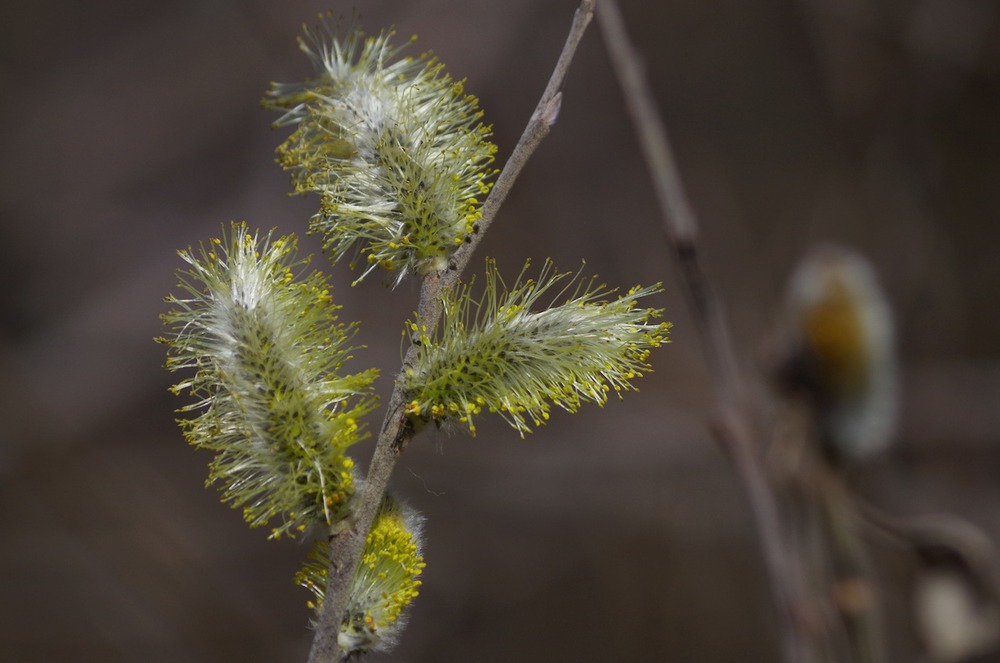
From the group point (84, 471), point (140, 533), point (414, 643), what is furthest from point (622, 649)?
point (84, 471)

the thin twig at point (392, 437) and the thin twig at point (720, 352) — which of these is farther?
the thin twig at point (720, 352)

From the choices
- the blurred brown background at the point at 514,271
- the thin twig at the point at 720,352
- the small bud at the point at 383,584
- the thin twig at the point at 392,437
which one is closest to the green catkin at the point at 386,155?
the thin twig at the point at 392,437

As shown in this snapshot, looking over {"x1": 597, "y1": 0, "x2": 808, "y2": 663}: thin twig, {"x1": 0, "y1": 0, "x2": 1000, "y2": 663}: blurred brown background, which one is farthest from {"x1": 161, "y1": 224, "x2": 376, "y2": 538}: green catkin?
{"x1": 0, "y1": 0, "x2": 1000, "y2": 663}: blurred brown background

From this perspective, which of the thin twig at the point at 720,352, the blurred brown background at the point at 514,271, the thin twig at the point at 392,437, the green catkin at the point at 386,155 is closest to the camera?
the thin twig at the point at 392,437

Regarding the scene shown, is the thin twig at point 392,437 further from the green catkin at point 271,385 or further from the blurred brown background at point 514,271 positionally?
the blurred brown background at point 514,271

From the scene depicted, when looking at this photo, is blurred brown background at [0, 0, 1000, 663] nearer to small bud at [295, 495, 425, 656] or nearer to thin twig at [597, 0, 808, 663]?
thin twig at [597, 0, 808, 663]

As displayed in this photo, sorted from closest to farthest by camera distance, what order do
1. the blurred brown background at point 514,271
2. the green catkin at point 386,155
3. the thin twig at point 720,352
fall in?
1. the green catkin at point 386,155
2. the thin twig at point 720,352
3. the blurred brown background at point 514,271

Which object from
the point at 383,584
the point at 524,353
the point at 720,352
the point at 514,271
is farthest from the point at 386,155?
the point at 514,271
